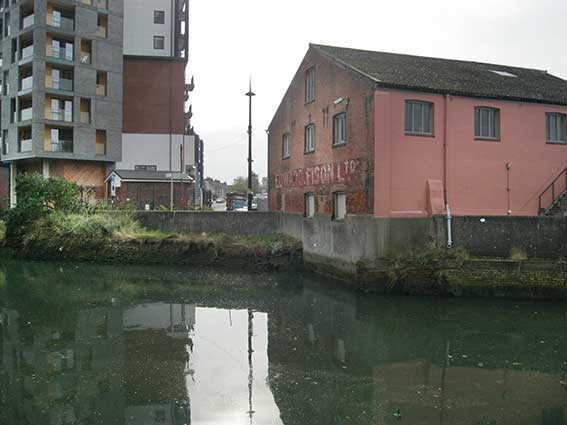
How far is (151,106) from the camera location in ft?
147

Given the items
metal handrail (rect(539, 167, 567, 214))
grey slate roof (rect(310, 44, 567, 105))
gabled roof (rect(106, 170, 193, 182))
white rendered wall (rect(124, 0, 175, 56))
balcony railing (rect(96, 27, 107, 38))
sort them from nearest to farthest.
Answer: grey slate roof (rect(310, 44, 567, 105)) → metal handrail (rect(539, 167, 567, 214)) → gabled roof (rect(106, 170, 193, 182)) → balcony railing (rect(96, 27, 107, 38)) → white rendered wall (rect(124, 0, 175, 56))

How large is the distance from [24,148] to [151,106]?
10.5 m

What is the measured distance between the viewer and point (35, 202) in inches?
1023

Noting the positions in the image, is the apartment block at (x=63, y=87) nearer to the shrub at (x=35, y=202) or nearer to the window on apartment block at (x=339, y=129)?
the shrub at (x=35, y=202)

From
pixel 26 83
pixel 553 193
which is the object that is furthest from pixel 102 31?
pixel 553 193

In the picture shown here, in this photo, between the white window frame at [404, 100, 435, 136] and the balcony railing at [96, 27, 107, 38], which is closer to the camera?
the white window frame at [404, 100, 435, 136]

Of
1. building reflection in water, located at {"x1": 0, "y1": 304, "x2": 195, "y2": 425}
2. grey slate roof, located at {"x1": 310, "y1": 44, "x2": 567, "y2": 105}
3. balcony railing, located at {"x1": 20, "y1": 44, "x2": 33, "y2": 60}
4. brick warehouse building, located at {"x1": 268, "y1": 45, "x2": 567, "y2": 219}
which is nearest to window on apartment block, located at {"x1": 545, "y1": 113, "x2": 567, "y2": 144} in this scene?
brick warehouse building, located at {"x1": 268, "y1": 45, "x2": 567, "y2": 219}

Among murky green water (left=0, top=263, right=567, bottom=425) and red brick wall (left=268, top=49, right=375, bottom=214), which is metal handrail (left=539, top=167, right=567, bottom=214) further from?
red brick wall (left=268, top=49, right=375, bottom=214)

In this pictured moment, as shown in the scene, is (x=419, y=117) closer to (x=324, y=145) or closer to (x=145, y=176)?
(x=324, y=145)

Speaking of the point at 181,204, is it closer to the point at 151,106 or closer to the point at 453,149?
the point at 151,106

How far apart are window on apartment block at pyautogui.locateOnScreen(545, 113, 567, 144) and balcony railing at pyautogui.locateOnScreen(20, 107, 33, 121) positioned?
33.8 meters

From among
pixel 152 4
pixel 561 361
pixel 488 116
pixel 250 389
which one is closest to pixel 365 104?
pixel 488 116

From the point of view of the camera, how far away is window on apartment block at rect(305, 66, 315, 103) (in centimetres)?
2380

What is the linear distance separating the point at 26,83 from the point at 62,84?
2.57 meters
